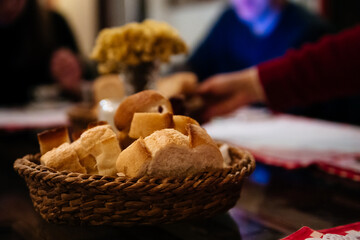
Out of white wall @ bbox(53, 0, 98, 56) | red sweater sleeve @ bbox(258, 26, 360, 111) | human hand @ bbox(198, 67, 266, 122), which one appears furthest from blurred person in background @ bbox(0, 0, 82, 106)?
white wall @ bbox(53, 0, 98, 56)

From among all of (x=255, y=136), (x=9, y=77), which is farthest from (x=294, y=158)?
(x=9, y=77)

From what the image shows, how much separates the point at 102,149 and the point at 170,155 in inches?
4.5

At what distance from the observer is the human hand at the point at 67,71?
2.33 metres

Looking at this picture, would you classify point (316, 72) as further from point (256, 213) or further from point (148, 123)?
point (148, 123)

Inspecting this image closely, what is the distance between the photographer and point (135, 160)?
49 centimetres

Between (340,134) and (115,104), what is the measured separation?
85 cm

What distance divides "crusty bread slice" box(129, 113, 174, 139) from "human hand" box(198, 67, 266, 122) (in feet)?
2.27

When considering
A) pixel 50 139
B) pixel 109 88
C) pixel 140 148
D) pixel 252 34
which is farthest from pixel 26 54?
pixel 140 148

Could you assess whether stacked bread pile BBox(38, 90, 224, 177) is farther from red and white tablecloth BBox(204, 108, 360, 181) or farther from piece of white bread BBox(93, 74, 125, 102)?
piece of white bread BBox(93, 74, 125, 102)

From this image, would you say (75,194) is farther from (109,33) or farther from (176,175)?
(109,33)

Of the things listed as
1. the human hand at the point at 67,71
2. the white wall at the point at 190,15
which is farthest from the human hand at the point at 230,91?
the white wall at the point at 190,15

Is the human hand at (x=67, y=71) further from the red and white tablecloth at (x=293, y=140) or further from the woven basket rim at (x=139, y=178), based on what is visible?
the woven basket rim at (x=139, y=178)

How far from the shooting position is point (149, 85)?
1.07m

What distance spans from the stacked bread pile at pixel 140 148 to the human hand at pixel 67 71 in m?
1.81
